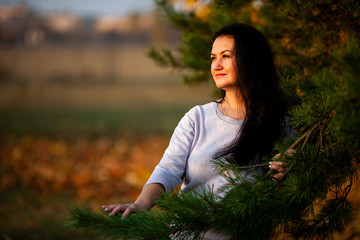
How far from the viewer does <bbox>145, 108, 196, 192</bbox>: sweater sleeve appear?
1.80 m

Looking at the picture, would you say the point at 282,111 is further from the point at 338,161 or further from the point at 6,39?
the point at 6,39

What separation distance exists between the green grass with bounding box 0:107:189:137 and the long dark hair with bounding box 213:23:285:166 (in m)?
7.89

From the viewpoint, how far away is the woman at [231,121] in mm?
1831

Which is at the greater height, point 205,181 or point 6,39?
point 6,39

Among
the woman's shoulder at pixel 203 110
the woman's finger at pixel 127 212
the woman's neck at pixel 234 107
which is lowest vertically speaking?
the woman's finger at pixel 127 212

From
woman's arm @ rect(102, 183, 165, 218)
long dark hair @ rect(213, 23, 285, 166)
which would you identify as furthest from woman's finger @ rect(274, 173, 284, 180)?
woman's arm @ rect(102, 183, 165, 218)

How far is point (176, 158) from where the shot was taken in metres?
1.87

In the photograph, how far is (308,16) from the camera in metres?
1.99

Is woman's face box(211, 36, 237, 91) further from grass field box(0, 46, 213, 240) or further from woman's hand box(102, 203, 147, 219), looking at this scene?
grass field box(0, 46, 213, 240)

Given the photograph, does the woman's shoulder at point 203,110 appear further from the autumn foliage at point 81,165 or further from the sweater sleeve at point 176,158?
the autumn foliage at point 81,165

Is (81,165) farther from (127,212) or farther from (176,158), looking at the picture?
(127,212)

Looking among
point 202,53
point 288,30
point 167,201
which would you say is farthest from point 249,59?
point 167,201

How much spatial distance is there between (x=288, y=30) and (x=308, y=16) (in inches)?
9.4

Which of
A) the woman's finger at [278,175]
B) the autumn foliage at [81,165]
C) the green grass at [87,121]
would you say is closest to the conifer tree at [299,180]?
the woman's finger at [278,175]
